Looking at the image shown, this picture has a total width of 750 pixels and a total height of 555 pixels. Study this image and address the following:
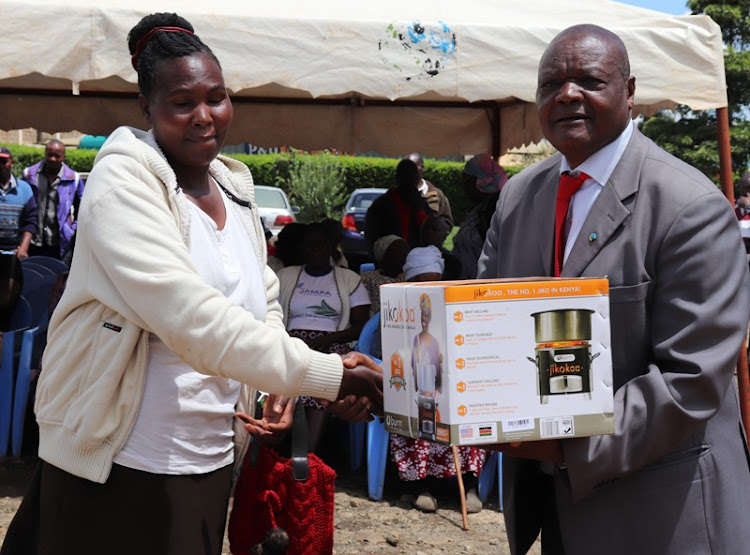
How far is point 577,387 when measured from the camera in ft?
6.05

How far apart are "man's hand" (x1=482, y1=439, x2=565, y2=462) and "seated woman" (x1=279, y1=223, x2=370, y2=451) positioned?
413 cm

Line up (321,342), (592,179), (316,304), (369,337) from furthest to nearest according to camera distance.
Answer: (316,304) → (321,342) → (369,337) → (592,179)

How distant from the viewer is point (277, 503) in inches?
115

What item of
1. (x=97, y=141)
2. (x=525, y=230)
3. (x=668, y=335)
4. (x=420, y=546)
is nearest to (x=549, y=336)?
(x=668, y=335)

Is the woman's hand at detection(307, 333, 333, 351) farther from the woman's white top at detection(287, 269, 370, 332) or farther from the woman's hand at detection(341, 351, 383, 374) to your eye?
the woman's hand at detection(341, 351, 383, 374)

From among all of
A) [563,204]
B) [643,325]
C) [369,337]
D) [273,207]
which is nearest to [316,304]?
[369,337]

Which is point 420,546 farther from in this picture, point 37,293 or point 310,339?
point 37,293

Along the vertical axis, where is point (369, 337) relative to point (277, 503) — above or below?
above

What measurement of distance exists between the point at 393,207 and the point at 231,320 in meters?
6.41

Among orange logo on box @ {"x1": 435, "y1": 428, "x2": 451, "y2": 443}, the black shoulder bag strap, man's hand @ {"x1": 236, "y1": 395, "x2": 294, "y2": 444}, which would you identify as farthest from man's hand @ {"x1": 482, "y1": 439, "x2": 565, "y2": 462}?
the black shoulder bag strap

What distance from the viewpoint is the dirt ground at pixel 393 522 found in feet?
15.8

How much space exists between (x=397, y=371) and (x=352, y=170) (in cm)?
2718

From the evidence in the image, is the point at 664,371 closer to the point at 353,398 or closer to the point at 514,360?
the point at 514,360

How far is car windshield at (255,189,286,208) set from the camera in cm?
1989
